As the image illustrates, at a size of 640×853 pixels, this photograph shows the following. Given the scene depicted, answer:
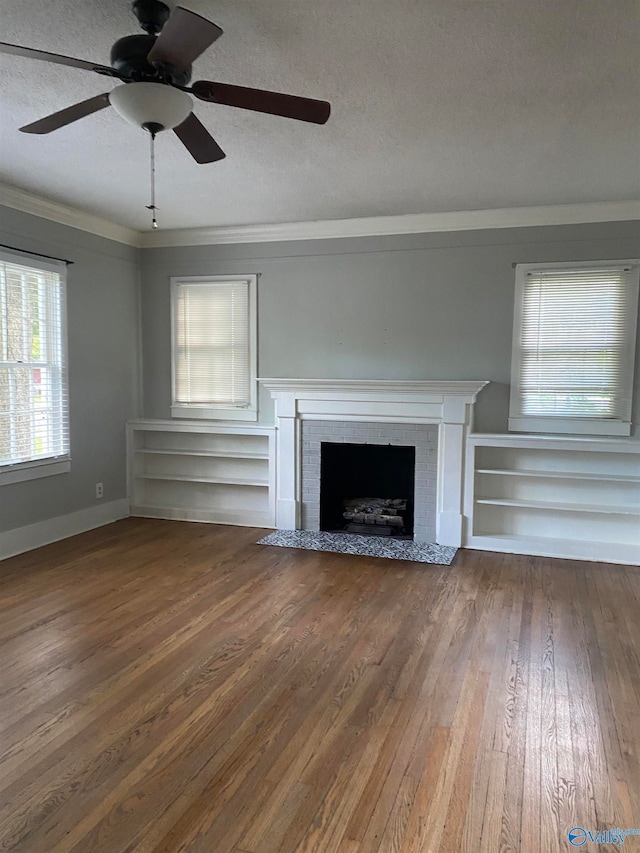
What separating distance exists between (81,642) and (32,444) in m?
2.15

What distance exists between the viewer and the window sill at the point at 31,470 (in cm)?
445

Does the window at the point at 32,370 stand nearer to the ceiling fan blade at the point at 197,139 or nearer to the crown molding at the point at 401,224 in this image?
the crown molding at the point at 401,224

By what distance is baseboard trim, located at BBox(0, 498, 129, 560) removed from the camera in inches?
179

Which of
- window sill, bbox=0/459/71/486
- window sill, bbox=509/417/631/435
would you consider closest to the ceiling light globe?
window sill, bbox=0/459/71/486

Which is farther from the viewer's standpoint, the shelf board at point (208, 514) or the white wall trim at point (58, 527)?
the shelf board at point (208, 514)

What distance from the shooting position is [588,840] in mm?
1801

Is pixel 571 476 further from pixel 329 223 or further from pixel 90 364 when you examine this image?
pixel 90 364

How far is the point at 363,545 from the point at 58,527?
255cm

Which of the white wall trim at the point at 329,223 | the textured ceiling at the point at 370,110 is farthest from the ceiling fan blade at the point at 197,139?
the white wall trim at the point at 329,223

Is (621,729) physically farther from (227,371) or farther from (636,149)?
(227,371)

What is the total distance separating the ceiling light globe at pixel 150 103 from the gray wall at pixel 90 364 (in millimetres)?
2691

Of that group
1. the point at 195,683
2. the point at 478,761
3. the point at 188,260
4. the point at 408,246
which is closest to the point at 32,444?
the point at 188,260

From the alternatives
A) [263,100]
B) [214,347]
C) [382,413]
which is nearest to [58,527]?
[214,347]

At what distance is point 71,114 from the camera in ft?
7.93
